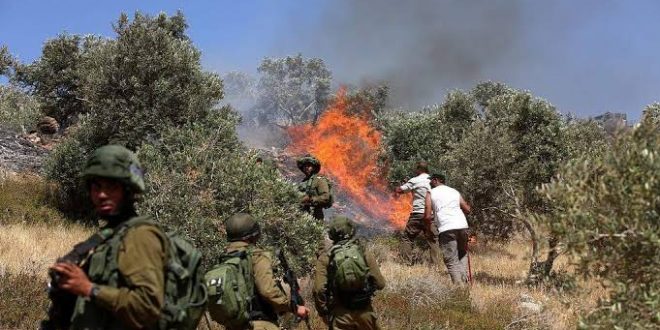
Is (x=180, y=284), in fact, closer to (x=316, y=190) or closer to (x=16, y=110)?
(x=316, y=190)

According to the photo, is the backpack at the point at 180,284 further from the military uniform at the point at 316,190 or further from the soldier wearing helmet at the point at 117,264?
the military uniform at the point at 316,190

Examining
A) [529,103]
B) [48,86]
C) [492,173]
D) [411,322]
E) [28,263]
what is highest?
[48,86]

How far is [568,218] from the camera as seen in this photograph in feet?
14.5

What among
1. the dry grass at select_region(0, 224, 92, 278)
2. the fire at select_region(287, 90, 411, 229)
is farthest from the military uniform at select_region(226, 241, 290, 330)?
the fire at select_region(287, 90, 411, 229)

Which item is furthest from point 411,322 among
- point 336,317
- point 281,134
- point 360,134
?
point 281,134

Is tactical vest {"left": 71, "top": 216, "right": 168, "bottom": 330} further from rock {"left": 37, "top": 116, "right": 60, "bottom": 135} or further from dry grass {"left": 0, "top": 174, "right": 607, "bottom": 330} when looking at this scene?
rock {"left": 37, "top": 116, "right": 60, "bottom": 135}

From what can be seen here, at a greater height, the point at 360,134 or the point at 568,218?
the point at 360,134

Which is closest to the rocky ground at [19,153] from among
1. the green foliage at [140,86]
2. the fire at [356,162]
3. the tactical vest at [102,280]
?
the green foliage at [140,86]

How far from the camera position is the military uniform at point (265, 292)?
5.32 m

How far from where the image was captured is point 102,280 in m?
2.91

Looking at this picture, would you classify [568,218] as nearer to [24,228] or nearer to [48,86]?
[24,228]

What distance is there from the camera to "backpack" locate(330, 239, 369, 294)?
6.01m

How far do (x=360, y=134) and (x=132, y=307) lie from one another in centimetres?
3717

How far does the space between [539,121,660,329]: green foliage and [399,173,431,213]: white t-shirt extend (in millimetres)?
7042
